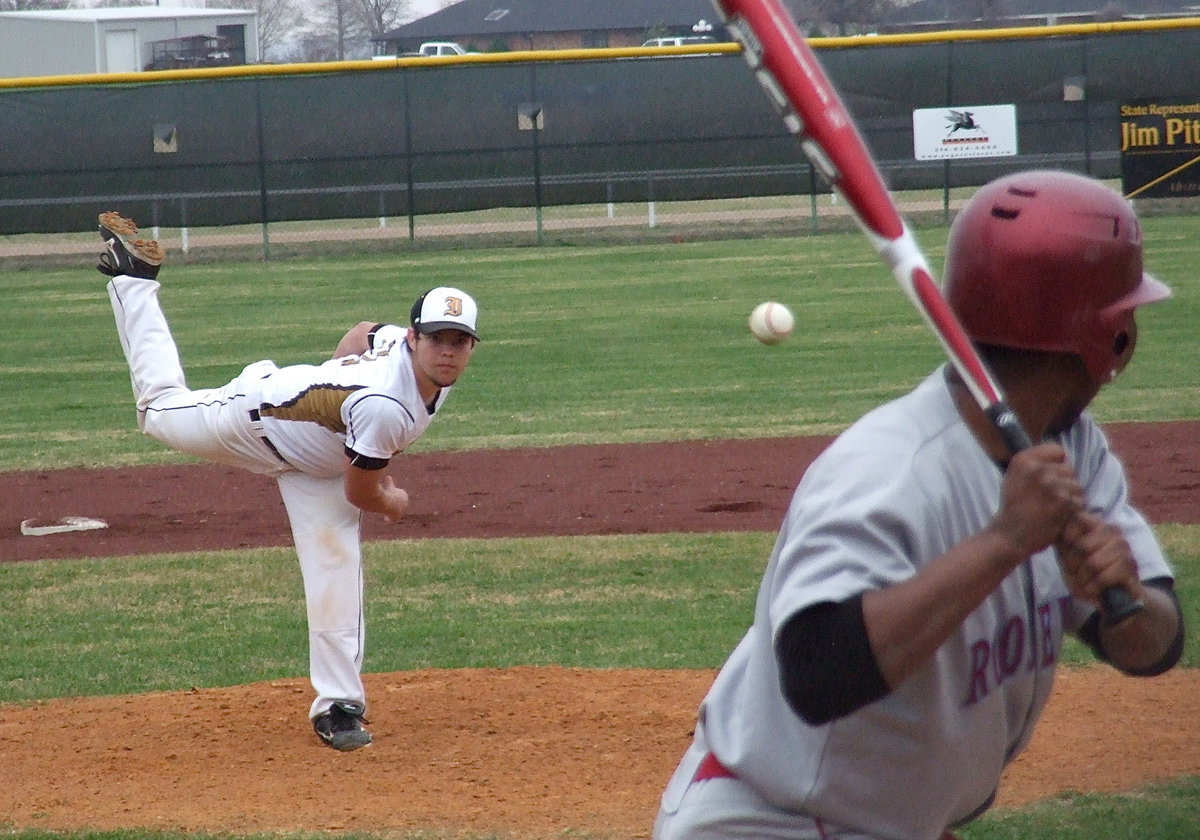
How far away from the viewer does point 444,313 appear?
483 centimetres

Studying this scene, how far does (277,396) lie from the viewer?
5.09m

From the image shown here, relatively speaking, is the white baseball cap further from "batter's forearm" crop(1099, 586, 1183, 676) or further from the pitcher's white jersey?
"batter's forearm" crop(1099, 586, 1183, 676)

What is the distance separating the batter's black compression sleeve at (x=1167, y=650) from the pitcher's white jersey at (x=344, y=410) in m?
2.99

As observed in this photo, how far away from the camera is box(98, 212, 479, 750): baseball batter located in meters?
4.85

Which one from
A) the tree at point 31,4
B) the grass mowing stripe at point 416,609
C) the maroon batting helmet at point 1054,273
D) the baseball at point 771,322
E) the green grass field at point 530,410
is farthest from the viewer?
the tree at point 31,4

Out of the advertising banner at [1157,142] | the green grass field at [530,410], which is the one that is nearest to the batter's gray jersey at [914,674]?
the green grass field at [530,410]

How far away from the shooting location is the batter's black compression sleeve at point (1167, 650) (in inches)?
81.2

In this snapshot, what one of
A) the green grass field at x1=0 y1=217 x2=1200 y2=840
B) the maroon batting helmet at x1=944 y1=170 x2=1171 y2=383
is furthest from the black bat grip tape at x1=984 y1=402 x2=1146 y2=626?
the green grass field at x1=0 y1=217 x2=1200 y2=840

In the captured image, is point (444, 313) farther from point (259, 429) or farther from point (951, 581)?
point (951, 581)

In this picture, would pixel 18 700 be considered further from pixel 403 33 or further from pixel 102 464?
pixel 403 33

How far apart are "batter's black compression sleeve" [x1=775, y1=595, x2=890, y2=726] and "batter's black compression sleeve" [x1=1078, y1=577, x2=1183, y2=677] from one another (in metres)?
0.49

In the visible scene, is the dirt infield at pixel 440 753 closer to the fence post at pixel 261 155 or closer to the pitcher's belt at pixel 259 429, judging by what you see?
the pitcher's belt at pixel 259 429

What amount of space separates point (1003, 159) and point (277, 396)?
18472 mm

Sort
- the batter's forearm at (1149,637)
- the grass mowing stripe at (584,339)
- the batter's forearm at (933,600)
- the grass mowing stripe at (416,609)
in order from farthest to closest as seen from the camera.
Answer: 1. the grass mowing stripe at (584,339)
2. the grass mowing stripe at (416,609)
3. the batter's forearm at (1149,637)
4. the batter's forearm at (933,600)
